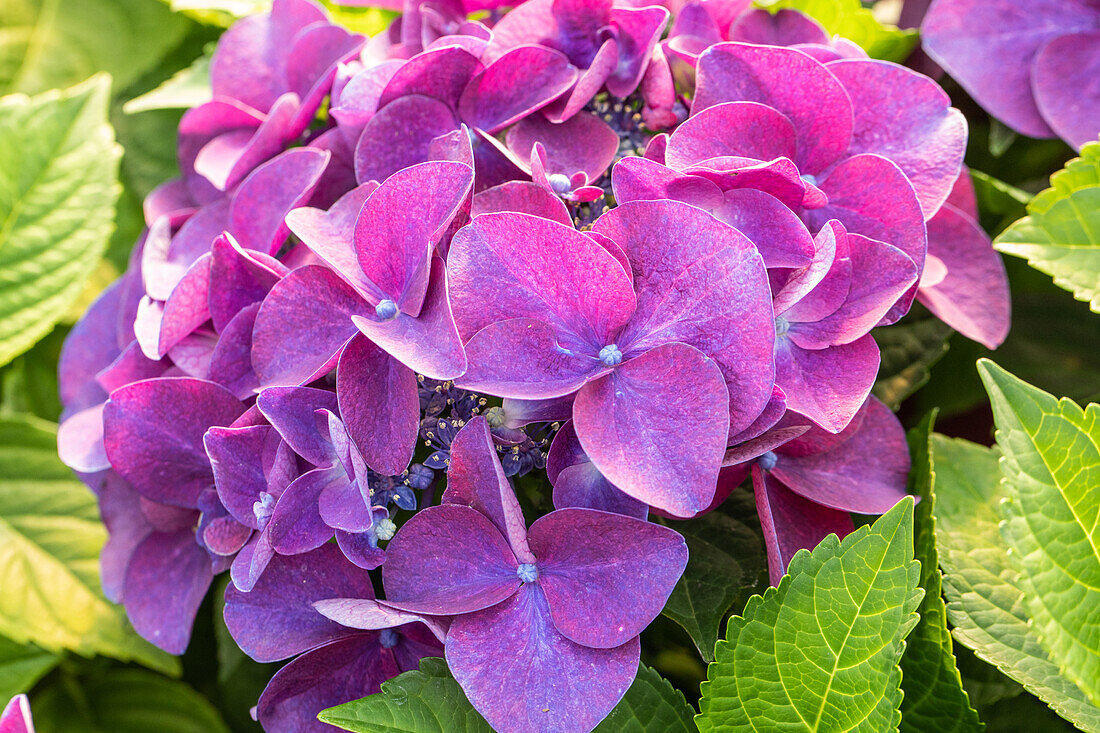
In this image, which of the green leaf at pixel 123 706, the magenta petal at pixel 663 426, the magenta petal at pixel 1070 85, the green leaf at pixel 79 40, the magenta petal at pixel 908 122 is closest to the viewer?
the magenta petal at pixel 663 426

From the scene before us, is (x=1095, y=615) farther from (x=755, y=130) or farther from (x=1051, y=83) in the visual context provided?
(x=1051, y=83)

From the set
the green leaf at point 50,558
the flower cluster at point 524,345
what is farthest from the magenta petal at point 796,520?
the green leaf at point 50,558

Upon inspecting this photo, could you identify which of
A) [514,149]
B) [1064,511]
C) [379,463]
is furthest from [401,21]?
[1064,511]

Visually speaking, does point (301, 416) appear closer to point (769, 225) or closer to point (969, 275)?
point (769, 225)

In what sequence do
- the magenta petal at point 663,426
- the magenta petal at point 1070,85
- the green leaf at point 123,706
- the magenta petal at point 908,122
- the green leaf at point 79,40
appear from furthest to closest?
the green leaf at point 79,40 → the green leaf at point 123,706 → the magenta petal at point 1070,85 → the magenta petal at point 908,122 → the magenta petal at point 663,426

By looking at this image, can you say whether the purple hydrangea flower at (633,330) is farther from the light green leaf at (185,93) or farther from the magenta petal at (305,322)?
the light green leaf at (185,93)

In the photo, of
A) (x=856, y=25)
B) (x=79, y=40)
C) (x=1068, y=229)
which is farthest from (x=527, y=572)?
(x=79, y=40)
